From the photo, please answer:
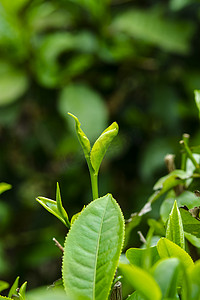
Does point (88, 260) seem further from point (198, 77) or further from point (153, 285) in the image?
point (198, 77)

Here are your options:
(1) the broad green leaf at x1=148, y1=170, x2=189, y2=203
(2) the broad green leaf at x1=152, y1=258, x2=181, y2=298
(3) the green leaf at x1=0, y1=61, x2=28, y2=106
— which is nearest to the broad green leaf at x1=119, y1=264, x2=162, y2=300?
(2) the broad green leaf at x1=152, y1=258, x2=181, y2=298

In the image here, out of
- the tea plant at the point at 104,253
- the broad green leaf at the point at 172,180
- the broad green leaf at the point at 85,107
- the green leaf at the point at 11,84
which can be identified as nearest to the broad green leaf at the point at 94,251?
the tea plant at the point at 104,253

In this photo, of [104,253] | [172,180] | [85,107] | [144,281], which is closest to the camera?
[144,281]

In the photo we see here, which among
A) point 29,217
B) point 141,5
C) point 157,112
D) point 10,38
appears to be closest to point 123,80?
point 157,112

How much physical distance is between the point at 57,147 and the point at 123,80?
1.11ft

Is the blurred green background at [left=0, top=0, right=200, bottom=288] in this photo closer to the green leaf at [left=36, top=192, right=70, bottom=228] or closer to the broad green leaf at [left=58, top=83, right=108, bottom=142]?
the broad green leaf at [left=58, top=83, right=108, bottom=142]

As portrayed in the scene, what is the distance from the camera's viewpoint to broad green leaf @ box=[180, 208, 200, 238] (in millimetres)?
481

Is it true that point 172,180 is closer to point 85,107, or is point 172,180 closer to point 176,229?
point 176,229

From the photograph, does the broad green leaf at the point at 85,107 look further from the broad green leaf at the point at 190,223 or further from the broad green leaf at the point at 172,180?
the broad green leaf at the point at 190,223

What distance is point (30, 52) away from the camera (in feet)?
5.40

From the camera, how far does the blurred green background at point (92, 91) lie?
1616 millimetres

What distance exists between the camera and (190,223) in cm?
48

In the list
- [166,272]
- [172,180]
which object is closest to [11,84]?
[172,180]

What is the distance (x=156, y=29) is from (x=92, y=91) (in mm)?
292
